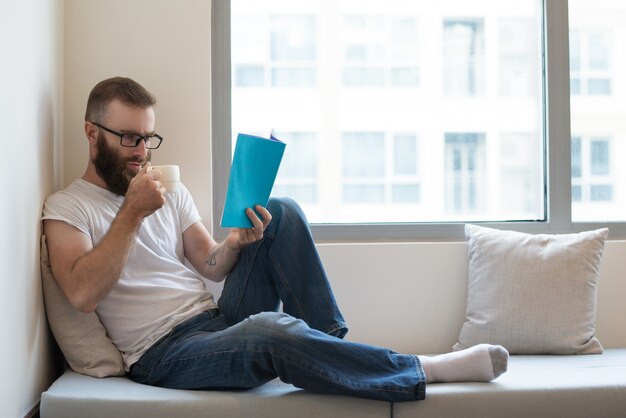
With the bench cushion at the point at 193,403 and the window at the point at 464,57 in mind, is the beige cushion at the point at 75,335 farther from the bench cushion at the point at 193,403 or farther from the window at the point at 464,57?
the window at the point at 464,57

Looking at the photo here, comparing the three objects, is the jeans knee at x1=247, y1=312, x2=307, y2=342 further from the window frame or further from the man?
the window frame

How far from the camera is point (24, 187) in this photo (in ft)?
6.92

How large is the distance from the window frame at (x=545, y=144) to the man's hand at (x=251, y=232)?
0.57 meters

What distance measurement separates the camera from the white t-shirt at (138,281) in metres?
2.29

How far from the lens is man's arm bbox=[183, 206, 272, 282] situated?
2299 mm

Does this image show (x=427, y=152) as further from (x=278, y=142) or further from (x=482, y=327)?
(x=278, y=142)

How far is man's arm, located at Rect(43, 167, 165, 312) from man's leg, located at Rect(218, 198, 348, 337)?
40 centimetres

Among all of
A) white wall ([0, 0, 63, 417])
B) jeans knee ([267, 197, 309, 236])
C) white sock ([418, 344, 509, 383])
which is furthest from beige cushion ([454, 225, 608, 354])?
white wall ([0, 0, 63, 417])

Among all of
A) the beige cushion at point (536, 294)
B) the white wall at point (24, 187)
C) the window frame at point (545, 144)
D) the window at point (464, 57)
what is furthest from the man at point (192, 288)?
the window at point (464, 57)

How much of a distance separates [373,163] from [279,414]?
1.31 m

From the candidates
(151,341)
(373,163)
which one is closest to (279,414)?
(151,341)

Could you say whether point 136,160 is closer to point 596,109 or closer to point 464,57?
point 464,57

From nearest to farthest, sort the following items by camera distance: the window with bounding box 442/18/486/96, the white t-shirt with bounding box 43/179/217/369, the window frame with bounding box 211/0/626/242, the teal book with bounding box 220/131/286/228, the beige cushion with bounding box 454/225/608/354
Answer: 1. the teal book with bounding box 220/131/286/228
2. the white t-shirt with bounding box 43/179/217/369
3. the beige cushion with bounding box 454/225/608/354
4. the window frame with bounding box 211/0/626/242
5. the window with bounding box 442/18/486/96

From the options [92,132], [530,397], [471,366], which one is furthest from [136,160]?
[530,397]
